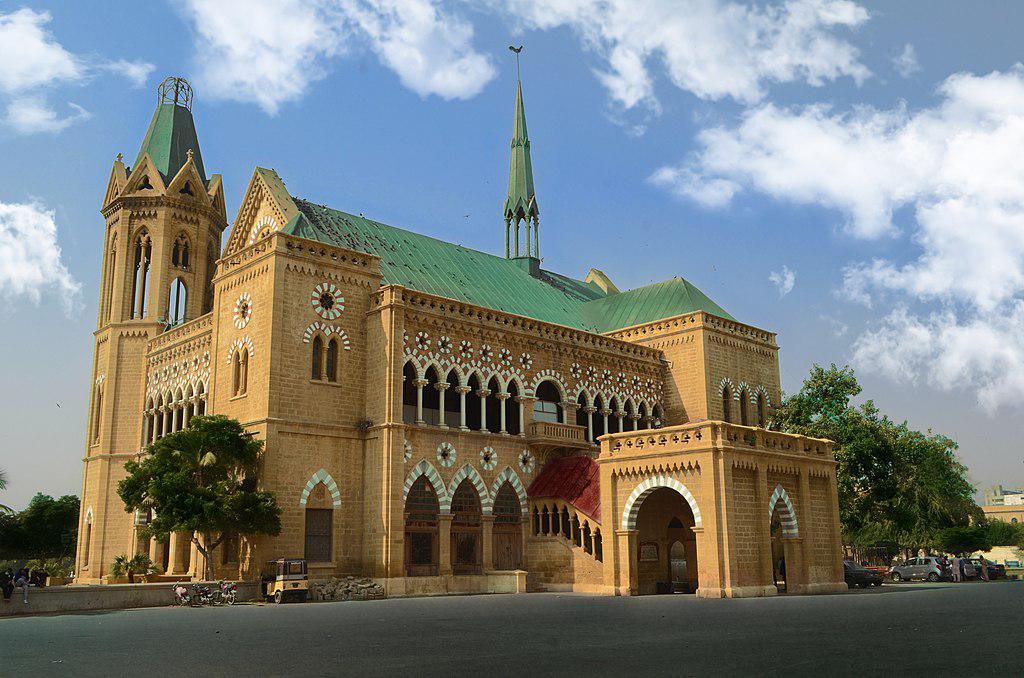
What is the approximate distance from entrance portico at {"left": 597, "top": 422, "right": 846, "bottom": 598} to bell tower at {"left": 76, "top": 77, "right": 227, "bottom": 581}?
887 inches

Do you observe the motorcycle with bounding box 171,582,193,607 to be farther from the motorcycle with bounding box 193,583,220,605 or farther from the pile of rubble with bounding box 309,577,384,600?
the pile of rubble with bounding box 309,577,384,600

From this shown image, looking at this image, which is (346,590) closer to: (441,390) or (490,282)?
(441,390)

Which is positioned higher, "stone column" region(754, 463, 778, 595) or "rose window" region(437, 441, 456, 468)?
"rose window" region(437, 441, 456, 468)

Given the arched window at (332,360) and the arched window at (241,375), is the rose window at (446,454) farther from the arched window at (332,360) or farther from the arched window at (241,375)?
the arched window at (241,375)

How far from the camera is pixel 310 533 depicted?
3225cm

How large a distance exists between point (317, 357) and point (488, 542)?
9.79 m

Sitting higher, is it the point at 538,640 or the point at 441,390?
the point at 441,390

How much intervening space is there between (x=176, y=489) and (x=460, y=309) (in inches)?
513

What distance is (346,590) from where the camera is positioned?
30.7 meters

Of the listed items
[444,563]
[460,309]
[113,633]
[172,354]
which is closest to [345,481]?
[444,563]

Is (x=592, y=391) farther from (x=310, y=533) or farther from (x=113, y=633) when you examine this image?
(x=113, y=633)

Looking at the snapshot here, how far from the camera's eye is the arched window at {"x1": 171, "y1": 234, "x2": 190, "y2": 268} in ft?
150

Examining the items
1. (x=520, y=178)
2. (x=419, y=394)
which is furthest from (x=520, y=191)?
(x=419, y=394)

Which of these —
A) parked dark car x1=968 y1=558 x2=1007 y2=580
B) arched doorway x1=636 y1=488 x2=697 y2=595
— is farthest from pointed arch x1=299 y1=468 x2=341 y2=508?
parked dark car x1=968 y1=558 x2=1007 y2=580
